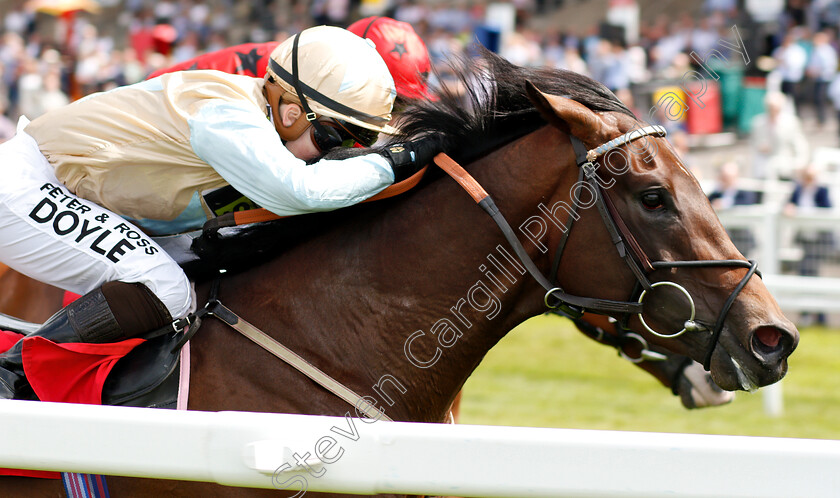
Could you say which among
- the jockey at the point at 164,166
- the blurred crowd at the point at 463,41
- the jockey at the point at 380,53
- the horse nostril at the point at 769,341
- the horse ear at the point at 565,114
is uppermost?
the horse ear at the point at 565,114

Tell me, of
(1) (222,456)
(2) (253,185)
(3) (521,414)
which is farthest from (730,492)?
(3) (521,414)

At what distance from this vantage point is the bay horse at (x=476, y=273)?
2.32 meters

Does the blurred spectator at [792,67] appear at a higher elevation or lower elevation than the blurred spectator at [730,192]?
lower

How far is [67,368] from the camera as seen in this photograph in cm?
239

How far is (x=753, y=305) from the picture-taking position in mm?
2270

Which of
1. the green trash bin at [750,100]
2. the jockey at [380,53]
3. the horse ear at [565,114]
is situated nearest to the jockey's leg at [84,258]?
the horse ear at [565,114]

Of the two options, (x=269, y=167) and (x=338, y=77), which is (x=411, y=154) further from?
(x=269, y=167)

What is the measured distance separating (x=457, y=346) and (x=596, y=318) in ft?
4.15

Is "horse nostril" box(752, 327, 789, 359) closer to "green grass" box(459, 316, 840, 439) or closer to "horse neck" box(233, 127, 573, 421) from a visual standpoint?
"horse neck" box(233, 127, 573, 421)

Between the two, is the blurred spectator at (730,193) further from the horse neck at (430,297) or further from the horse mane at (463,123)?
the horse neck at (430,297)

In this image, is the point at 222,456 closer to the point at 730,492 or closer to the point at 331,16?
the point at 730,492

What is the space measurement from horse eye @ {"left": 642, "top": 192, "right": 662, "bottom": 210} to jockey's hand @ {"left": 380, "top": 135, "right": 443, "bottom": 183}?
0.63m

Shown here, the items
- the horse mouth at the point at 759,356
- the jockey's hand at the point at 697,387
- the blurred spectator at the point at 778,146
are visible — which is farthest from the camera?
the blurred spectator at the point at 778,146

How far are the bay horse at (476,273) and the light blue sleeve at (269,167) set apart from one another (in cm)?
21
